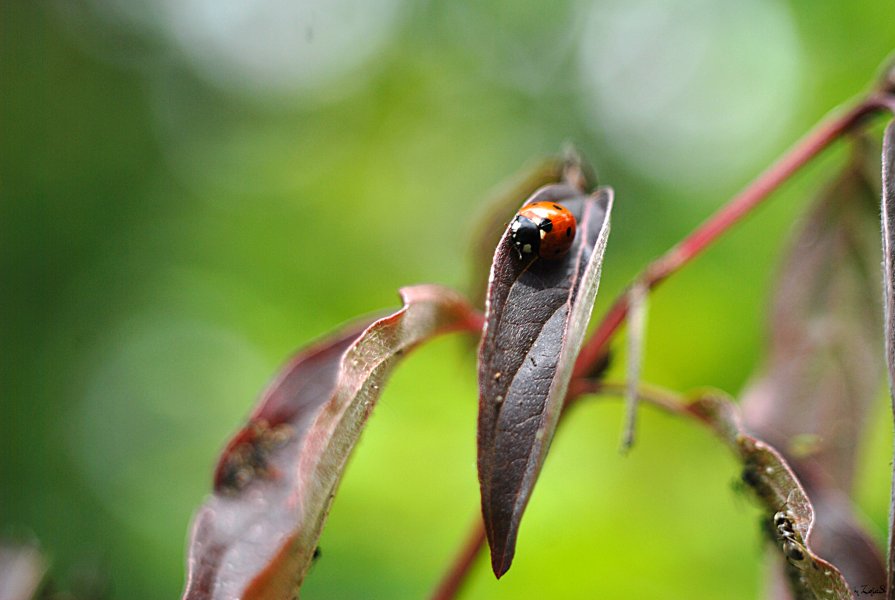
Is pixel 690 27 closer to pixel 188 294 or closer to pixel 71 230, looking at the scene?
pixel 188 294

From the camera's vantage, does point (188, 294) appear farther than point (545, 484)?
Yes

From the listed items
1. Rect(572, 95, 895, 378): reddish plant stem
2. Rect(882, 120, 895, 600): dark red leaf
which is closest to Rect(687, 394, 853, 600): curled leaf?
Rect(882, 120, 895, 600): dark red leaf

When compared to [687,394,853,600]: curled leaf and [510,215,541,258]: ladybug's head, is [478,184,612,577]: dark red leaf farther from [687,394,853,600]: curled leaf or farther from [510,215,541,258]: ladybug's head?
[687,394,853,600]: curled leaf

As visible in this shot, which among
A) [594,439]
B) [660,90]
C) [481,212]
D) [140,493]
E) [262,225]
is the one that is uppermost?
[481,212]

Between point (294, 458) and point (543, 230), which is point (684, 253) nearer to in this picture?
point (543, 230)

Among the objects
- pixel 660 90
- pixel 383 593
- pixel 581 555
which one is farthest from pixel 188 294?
pixel 660 90

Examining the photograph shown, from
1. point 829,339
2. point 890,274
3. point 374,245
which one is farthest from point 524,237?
point 374,245
